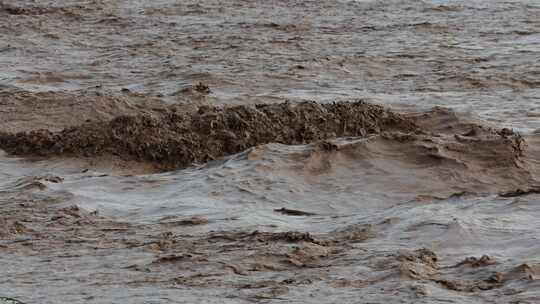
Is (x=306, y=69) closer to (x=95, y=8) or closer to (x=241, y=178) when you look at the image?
(x=241, y=178)

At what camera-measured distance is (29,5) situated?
51.7 feet

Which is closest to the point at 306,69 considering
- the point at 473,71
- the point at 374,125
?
the point at 473,71

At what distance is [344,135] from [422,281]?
3630mm

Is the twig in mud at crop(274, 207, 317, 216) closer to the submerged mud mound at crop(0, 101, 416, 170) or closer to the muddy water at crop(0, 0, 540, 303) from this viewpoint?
the muddy water at crop(0, 0, 540, 303)

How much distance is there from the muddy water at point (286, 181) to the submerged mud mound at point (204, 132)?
16 centimetres

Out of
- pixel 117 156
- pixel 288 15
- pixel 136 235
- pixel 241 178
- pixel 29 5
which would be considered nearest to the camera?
pixel 136 235

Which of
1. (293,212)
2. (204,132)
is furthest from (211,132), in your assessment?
(293,212)

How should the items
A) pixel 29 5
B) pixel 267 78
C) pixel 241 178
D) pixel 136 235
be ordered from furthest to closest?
pixel 29 5 < pixel 267 78 < pixel 241 178 < pixel 136 235

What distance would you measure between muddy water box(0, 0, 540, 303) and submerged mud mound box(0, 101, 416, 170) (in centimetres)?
16

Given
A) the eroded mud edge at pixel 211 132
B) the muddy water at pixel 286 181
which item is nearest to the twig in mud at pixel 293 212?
the muddy water at pixel 286 181

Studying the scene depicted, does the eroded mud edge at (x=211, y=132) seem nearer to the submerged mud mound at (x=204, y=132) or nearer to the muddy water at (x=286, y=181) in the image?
the submerged mud mound at (x=204, y=132)

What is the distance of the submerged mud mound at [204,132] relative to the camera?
7715 mm

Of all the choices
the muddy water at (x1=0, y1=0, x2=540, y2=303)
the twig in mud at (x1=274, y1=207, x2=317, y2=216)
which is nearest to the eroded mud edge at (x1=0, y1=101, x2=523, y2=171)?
the muddy water at (x1=0, y1=0, x2=540, y2=303)

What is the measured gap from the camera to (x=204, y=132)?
7.90m
